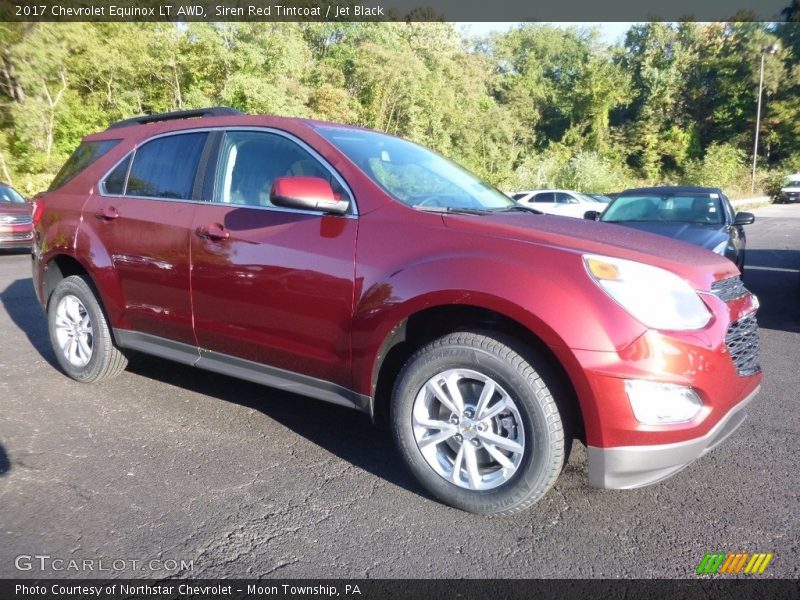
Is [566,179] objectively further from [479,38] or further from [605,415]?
[605,415]

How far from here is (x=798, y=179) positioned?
1529 inches

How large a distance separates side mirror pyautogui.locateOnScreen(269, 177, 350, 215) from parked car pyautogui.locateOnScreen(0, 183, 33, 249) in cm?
1124

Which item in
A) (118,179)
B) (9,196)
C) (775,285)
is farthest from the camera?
(9,196)

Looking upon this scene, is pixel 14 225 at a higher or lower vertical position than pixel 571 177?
lower

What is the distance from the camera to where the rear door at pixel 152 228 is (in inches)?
144

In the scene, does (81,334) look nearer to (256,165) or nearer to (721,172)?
(256,165)

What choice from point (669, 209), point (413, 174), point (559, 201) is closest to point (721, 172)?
point (559, 201)

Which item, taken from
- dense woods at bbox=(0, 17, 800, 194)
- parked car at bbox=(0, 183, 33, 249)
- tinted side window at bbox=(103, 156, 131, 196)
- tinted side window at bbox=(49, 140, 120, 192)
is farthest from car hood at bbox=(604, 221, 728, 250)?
dense woods at bbox=(0, 17, 800, 194)

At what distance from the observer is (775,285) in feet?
28.6

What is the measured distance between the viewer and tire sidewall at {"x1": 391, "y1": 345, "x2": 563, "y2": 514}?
8.26ft

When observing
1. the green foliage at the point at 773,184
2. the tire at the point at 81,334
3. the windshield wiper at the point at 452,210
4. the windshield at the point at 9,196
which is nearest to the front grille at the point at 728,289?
the windshield wiper at the point at 452,210

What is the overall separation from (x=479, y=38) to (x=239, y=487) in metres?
63.5

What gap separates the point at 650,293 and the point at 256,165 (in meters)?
2.22

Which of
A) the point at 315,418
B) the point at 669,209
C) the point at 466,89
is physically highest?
the point at 466,89
